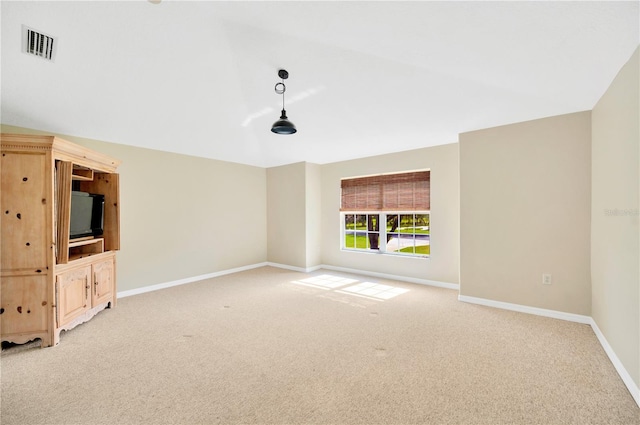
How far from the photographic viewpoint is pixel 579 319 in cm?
316

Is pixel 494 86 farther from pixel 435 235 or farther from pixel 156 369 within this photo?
pixel 156 369

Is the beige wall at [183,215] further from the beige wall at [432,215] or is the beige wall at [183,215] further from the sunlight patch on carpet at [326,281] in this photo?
the beige wall at [432,215]

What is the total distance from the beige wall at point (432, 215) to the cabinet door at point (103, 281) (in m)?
4.07

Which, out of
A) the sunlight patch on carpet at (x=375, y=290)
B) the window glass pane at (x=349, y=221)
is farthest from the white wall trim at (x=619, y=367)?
the window glass pane at (x=349, y=221)

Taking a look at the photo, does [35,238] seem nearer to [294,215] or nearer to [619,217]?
[294,215]

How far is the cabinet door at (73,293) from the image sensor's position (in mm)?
2819

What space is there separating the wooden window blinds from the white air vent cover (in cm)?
474

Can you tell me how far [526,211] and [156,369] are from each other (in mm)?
4503

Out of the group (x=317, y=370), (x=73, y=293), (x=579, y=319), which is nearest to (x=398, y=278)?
(x=579, y=319)

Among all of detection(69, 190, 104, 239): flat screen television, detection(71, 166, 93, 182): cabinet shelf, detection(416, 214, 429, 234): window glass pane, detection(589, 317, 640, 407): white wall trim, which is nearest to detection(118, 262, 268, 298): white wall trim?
detection(69, 190, 104, 239): flat screen television

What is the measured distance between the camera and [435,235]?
4.68m

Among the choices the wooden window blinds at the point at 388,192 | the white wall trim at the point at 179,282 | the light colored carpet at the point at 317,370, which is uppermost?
the wooden window blinds at the point at 388,192

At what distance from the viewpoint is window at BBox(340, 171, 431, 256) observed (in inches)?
195

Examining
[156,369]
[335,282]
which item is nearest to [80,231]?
[156,369]
